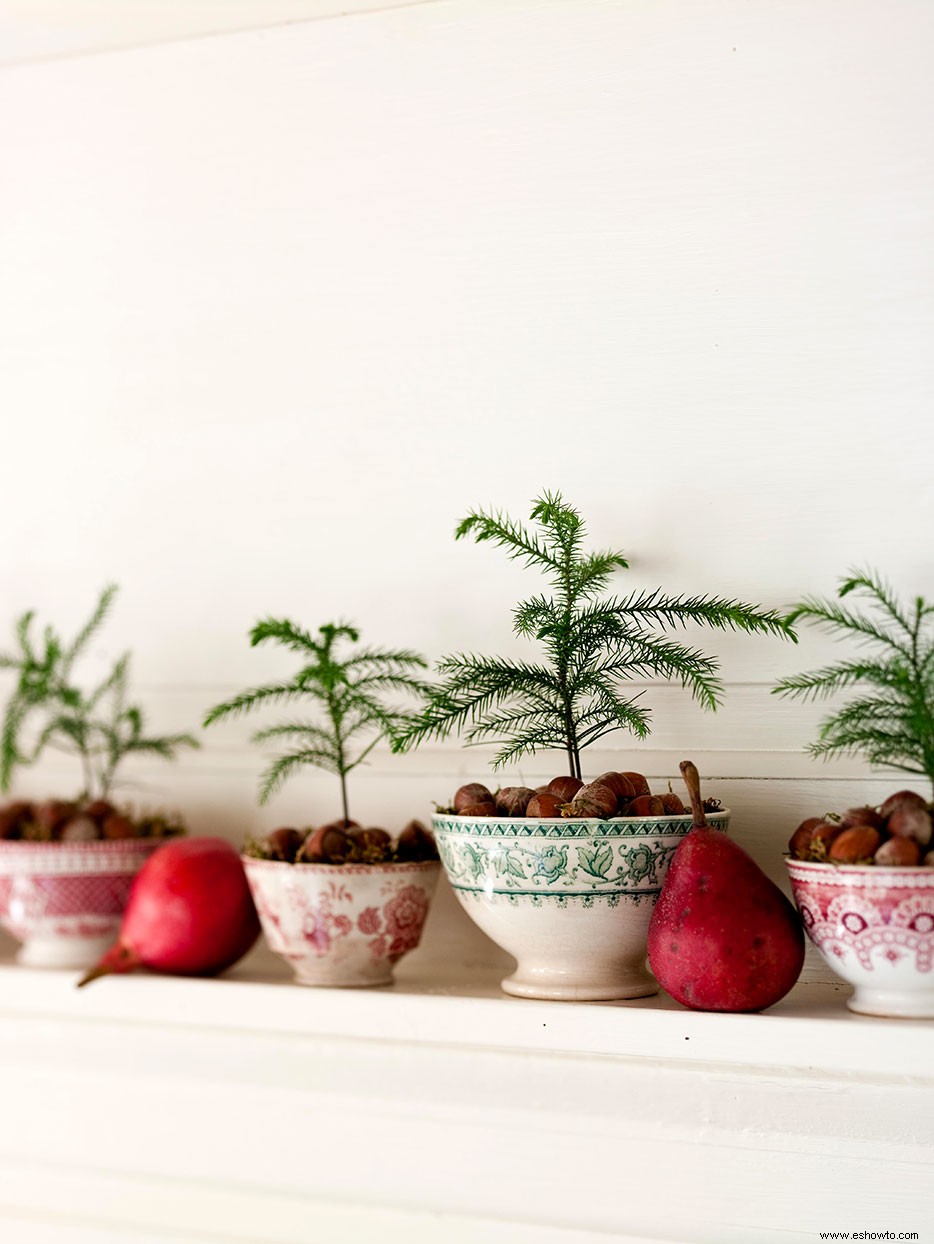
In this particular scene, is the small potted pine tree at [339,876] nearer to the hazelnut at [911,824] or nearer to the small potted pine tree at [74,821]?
the small potted pine tree at [74,821]

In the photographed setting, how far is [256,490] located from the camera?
3.24ft

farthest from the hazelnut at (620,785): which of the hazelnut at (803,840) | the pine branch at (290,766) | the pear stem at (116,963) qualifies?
the pear stem at (116,963)

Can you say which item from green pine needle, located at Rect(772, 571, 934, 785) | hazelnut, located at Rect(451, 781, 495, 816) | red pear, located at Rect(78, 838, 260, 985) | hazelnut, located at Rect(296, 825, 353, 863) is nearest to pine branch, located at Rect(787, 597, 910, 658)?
green pine needle, located at Rect(772, 571, 934, 785)

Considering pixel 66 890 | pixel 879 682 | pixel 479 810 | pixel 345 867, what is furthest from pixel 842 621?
pixel 66 890

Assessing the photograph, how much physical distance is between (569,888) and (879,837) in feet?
0.60

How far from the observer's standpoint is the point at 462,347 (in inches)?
36.6

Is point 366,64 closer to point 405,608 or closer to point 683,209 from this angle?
point 683,209

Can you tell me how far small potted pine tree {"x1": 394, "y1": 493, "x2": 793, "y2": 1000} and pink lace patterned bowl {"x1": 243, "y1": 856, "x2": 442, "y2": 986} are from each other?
0.05m

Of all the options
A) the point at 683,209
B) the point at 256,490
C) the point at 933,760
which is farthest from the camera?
the point at 256,490

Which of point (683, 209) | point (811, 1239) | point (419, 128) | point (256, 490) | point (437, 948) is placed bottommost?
point (811, 1239)

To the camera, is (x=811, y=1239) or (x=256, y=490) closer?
(x=811, y=1239)

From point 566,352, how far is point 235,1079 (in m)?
0.59


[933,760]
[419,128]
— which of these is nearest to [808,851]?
[933,760]

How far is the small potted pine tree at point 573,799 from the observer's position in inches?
29.2
